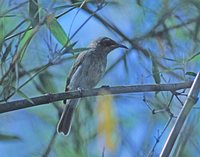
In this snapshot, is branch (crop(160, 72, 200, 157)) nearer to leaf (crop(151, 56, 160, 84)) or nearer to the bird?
leaf (crop(151, 56, 160, 84))

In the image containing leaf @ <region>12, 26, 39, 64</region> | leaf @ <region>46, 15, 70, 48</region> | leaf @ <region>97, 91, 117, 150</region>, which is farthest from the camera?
leaf @ <region>46, 15, 70, 48</region>

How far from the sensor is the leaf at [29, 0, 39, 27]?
48.8 inches

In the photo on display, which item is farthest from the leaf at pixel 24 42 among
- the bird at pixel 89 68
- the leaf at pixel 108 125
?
the bird at pixel 89 68

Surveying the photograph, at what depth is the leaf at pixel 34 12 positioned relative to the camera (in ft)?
4.07

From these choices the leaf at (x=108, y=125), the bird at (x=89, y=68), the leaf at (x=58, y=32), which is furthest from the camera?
the bird at (x=89, y=68)

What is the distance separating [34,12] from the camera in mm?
1297

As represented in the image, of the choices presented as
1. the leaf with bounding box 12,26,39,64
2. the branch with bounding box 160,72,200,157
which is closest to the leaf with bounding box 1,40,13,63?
the leaf with bounding box 12,26,39,64

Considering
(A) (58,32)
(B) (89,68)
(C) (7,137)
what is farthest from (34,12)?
(B) (89,68)

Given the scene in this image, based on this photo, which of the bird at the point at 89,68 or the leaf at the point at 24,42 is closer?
the leaf at the point at 24,42

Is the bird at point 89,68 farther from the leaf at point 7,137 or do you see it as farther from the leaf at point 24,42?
the leaf at point 24,42

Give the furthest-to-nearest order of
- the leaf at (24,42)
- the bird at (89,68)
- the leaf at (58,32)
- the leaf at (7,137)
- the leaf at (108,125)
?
the bird at (89,68)
the leaf at (7,137)
the leaf at (58,32)
the leaf at (24,42)
the leaf at (108,125)

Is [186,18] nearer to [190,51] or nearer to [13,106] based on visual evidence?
[190,51]

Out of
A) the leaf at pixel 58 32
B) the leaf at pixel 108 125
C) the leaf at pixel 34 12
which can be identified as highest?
the leaf at pixel 34 12

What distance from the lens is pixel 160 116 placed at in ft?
4.25
